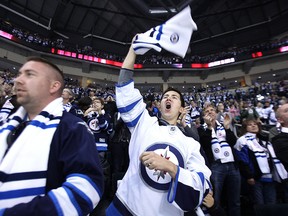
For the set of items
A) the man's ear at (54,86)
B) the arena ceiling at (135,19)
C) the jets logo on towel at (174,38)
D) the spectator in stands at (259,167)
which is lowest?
the spectator in stands at (259,167)

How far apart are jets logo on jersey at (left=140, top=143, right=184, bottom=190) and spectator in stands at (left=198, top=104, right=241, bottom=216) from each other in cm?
137

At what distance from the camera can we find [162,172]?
1.21 meters

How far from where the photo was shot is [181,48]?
5.16ft

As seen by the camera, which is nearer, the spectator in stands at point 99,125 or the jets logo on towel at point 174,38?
the jets logo on towel at point 174,38

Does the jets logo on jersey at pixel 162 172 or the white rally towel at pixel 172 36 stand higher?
the white rally towel at pixel 172 36

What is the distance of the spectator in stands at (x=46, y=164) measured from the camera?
74cm

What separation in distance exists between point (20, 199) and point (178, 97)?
1393mm

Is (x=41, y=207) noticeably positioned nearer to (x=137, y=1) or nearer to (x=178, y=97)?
(x=178, y=97)

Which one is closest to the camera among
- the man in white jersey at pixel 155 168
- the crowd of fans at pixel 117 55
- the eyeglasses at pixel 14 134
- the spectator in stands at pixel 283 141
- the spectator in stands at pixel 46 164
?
the spectator in stands at pixel 46 164

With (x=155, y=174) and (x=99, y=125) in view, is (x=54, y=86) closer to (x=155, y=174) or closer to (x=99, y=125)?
(x=155, y=174)

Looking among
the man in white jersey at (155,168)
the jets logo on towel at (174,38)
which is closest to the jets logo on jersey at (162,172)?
the man in white jersey at (155,168)

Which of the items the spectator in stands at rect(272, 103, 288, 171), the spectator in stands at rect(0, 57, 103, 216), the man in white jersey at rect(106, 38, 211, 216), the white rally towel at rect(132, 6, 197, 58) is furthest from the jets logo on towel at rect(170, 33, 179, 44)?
the spectator in stands at rect(272, 103, 288, 171)

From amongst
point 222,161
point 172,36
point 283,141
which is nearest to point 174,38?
point 172,36

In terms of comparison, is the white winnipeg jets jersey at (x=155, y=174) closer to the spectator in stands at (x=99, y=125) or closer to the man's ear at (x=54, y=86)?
the man's ear at (x=54, y=86)
